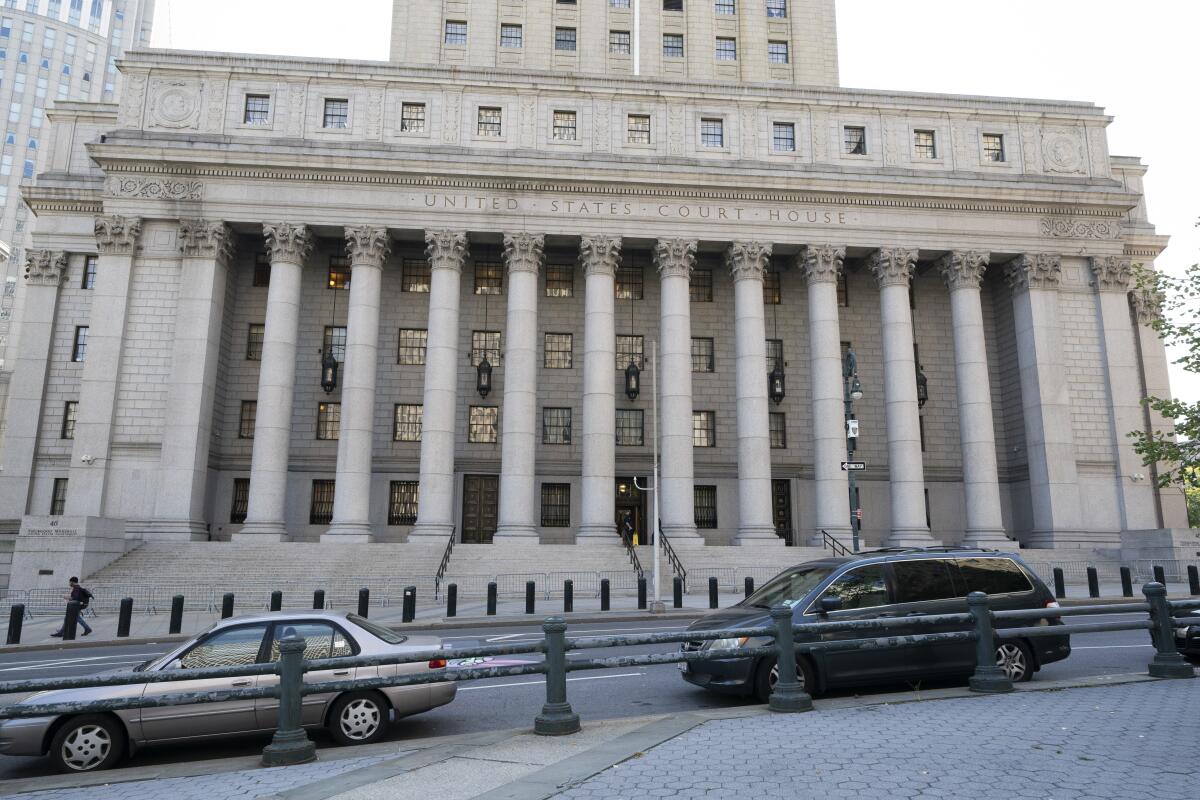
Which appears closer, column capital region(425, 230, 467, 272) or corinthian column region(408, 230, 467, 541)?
corinthian column region(408, 230, 467, 541)

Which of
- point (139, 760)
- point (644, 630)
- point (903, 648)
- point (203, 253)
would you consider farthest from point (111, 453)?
point (903, 648)

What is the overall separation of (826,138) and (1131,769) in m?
34.6

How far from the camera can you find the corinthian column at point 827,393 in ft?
109

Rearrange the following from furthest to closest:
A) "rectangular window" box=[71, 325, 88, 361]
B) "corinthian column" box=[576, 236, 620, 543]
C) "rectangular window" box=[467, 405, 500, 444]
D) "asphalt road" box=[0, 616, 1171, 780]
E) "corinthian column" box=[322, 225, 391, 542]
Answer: "rectangular window" box=[71, 325, 88, 361] < "rectangular window" box=[467, 405, 500, 444] < "corinthian column" box=[576, 236, 620, 543] < "corinthian column" box=[322, 225, 391, 542] < "asphalt road" box=[0, 616, 1171, 780]

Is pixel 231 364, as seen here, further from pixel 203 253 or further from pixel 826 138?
pixel 826 138

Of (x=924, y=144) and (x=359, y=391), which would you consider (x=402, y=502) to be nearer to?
(x=359, y=391)

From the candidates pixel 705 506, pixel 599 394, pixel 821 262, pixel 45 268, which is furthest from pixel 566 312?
pixel 45 268

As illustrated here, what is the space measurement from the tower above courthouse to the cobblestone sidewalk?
41.4 meters

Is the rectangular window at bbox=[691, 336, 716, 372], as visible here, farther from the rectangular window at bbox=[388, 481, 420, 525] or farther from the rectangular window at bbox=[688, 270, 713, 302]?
the rectangular window at bbox=[388, 481, 420, 525]

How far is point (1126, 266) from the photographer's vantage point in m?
36.4

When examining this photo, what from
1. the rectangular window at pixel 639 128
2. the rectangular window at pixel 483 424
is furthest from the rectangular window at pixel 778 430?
the rectangular window at pixel 639 128

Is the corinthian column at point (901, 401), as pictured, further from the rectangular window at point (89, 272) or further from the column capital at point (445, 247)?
the rectangular window at point (89, 272)

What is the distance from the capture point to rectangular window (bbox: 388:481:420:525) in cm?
3634

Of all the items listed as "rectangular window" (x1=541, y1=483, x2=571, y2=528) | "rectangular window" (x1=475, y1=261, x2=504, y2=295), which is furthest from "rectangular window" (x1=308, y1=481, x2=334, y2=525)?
"rectangular window" (x1=475, y1=261, x2=504, y2=295)
